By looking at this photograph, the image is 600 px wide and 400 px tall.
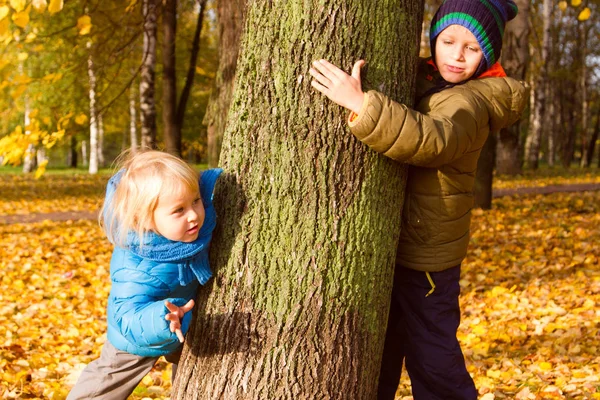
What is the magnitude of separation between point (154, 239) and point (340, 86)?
33.9 inches

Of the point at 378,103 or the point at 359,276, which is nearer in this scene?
the point at 378,103

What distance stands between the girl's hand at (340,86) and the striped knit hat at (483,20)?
506mm

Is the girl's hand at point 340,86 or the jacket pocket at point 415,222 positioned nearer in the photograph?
the girl's hand at point 340,86

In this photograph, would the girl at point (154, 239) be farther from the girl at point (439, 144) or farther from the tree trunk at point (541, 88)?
the tree trunk at point (541, 88)

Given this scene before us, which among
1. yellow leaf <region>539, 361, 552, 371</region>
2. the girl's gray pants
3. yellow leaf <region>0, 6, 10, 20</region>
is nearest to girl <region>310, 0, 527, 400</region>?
the girl's gray pants

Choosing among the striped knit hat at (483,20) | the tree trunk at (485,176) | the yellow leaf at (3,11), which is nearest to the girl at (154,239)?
the striped knit hat at (483,20)

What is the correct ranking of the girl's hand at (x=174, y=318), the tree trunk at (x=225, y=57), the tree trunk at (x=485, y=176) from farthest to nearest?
the tree trunk at (x=485, y=176), the tree trunk at (x=225, y=57), the girl's hand at (x=174, y=318)

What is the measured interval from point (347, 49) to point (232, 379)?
127 centimetres

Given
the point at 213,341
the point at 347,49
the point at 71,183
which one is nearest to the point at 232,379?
the point at 213,341

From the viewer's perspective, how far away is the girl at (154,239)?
7.06 ft

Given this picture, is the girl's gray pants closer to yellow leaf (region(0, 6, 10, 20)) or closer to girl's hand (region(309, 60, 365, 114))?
girl's hand (region(309, 60, 365, 114))

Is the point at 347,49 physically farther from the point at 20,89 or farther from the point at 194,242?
the point at 20,89

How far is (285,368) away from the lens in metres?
2.20

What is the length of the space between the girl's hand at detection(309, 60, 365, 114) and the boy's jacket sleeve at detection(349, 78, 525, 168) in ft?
0.15
